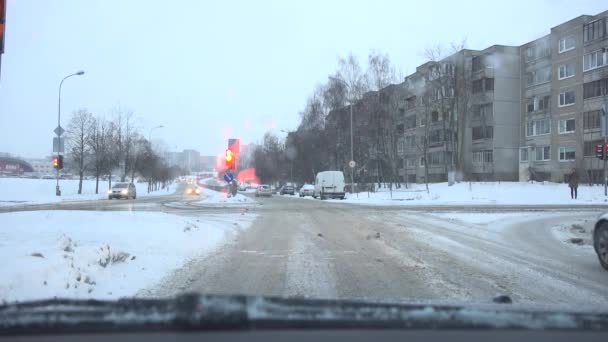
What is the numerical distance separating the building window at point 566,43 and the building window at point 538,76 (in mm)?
2591

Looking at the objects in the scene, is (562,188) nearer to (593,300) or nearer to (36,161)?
(593,300)

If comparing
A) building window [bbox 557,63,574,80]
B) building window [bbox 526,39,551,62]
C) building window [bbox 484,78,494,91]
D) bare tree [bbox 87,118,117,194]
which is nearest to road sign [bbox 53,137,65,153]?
bare tree [bbox 87,118,117,194]

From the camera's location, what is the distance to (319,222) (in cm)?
1738

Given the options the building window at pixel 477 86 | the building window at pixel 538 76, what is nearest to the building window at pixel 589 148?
the building window at pixel 538 76

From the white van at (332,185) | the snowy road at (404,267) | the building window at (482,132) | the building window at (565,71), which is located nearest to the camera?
the snowy road at (404,267)

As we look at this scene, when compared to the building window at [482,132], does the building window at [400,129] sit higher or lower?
higher

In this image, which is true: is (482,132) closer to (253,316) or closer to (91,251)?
(91,251)

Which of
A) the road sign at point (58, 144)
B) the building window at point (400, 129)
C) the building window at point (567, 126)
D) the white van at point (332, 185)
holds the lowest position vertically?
the white van at point (332, 185)

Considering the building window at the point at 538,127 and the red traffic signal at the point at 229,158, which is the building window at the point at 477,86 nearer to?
the building window at the point at 538,127

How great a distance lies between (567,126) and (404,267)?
47.8m

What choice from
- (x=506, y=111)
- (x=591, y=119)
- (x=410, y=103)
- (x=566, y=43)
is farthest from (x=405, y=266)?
(x=410, y=103)

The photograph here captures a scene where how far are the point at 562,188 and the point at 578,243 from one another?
28.6 m

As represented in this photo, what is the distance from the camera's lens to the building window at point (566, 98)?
48438mm

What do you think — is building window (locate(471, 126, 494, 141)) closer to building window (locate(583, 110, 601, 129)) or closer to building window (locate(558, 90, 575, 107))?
building window (locate(558, 90, 575, 107))
